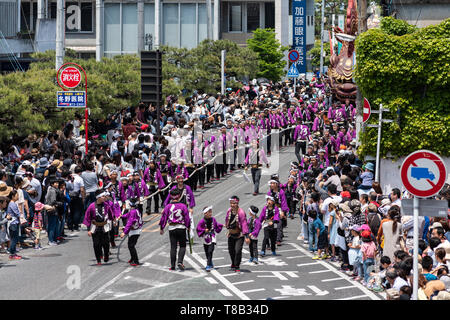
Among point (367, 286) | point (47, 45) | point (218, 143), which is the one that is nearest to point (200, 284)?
point (367, 286)

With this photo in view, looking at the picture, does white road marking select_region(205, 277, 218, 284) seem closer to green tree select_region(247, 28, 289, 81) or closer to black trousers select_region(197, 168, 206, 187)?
black trousers select_region(197, 168, 206, 187)

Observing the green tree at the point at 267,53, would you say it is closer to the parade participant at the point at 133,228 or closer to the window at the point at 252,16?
→ the window at the point at 252,16

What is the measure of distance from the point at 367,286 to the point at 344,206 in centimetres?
225

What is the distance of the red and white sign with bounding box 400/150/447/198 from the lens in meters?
11.3

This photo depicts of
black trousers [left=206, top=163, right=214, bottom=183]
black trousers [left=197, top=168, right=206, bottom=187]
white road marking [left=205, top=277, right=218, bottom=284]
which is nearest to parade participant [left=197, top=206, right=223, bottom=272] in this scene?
white road marking [left=205, top=277, right=218, bottom=284]

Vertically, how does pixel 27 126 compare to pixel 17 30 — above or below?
below

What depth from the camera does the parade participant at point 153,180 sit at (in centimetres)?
2459

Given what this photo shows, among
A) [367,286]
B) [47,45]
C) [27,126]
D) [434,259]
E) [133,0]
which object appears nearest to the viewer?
[434,259]

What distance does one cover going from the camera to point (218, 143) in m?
29.0

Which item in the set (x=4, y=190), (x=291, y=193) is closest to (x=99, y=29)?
(x=291, y=193)

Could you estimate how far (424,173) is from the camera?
11.3 metres

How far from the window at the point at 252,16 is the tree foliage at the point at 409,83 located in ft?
139

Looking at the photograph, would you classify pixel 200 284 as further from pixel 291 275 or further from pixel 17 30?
pixel 17 30

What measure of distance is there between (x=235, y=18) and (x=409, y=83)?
142 ft
